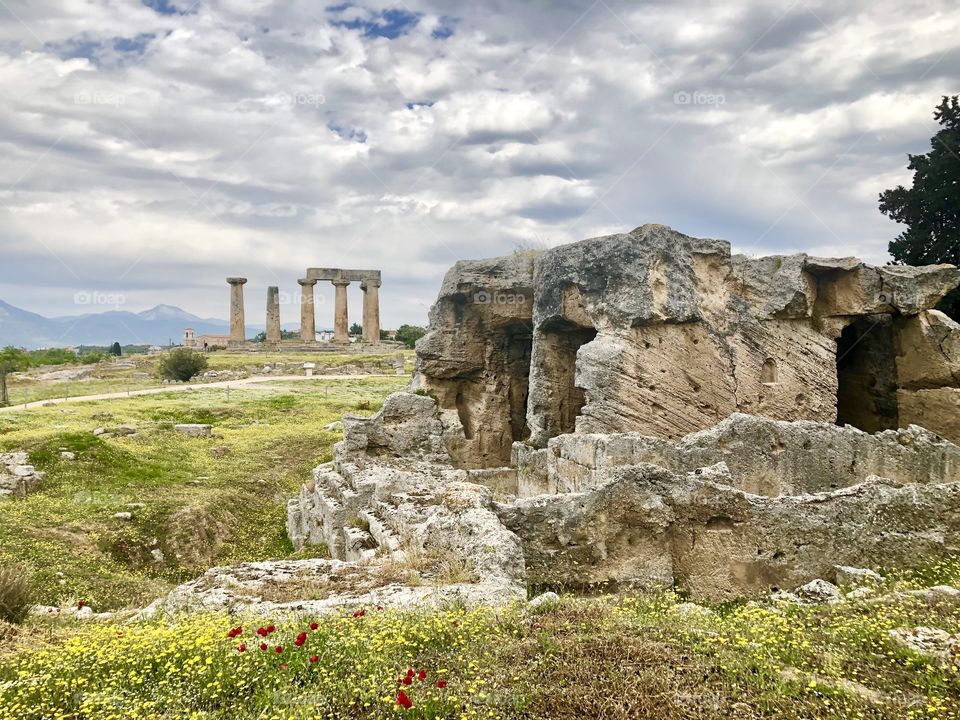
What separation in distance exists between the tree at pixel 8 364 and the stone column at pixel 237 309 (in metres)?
19.3

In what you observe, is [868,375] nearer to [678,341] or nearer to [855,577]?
[678,341]

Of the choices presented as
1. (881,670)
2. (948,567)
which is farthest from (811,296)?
(881,670)

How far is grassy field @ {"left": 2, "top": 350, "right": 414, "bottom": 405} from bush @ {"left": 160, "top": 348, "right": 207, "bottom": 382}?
633 millimetres

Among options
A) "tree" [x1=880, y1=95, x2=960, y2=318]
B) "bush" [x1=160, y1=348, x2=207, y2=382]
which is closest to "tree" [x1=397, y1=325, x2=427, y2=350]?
"bush" [x1=160, y1=348, x2=207, y2=382]

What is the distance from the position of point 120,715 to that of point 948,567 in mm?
9203

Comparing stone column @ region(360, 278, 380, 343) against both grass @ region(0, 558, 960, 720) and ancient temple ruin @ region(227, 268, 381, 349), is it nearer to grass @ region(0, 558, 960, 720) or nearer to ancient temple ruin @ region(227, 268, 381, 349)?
ancient temple ruin @ region(227, 268, 381, 349)

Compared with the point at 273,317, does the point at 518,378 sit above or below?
below

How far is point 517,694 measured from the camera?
4.75 meters

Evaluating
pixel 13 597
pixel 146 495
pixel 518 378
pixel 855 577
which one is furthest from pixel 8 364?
pixel 855 577

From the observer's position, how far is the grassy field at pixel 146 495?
482 inches

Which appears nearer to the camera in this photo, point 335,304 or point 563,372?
point 563,372

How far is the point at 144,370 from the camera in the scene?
174 ft

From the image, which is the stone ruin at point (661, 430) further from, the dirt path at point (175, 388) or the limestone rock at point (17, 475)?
the dirt path at point (175, 388)

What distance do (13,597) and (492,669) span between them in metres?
5.69
